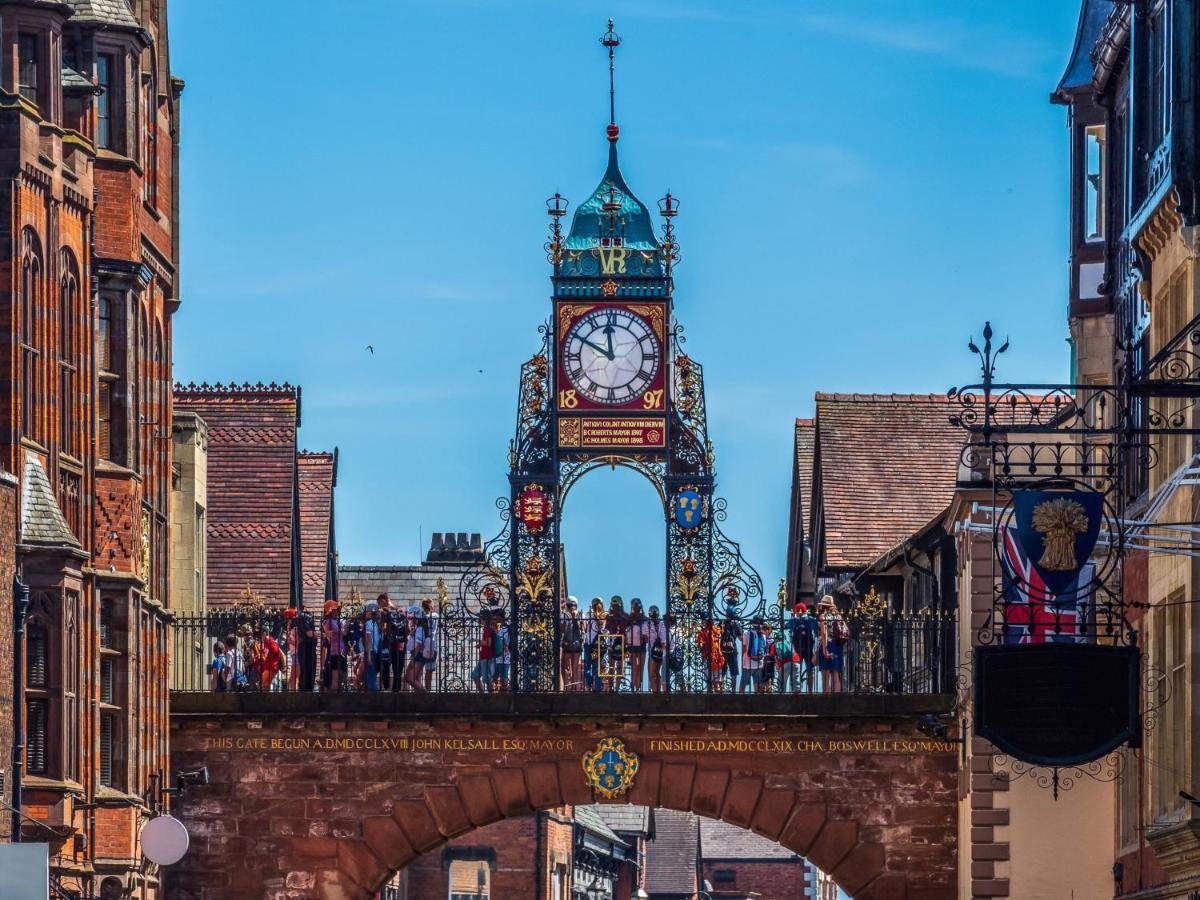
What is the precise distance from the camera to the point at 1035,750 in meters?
36.3

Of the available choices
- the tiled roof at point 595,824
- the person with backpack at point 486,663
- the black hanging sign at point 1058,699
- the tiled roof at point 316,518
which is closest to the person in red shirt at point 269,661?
the person with backpack at point 486,663

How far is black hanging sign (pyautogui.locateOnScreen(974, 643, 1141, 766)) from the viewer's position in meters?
36.2

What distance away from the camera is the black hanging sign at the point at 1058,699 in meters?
36.2

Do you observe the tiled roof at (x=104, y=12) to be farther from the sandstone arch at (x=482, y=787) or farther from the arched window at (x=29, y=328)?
the sandstone arch at (x=482, y=787)

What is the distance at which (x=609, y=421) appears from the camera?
54344 mm

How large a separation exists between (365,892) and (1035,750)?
19.5 meters

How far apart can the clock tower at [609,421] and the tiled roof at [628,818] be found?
43.4 m

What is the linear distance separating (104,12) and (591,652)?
13.3 m

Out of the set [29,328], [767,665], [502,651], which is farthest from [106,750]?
[767,665]

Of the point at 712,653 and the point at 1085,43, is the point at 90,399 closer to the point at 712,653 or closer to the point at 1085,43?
the point at 712,653

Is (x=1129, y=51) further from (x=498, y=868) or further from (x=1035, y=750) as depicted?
(x=498, y=868)

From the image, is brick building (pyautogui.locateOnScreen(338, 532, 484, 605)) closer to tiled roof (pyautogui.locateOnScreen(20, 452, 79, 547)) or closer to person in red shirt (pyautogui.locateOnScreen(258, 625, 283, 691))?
person in red shirt (pyautogui.locateOnScreen(258, 625, 283, 691))

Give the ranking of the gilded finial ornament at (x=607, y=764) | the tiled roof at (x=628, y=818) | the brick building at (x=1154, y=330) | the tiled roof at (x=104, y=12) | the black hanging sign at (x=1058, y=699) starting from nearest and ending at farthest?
the brick building at (x=1154, y=330) < the black hanging sign at (x=1058, y=699) < the tiled roof at (x=104, y=12) < the gilded finial ornament at (x=607, y=764) < the tiled roof at (x=628, y=818)

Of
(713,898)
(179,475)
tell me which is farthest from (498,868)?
(713,898)
